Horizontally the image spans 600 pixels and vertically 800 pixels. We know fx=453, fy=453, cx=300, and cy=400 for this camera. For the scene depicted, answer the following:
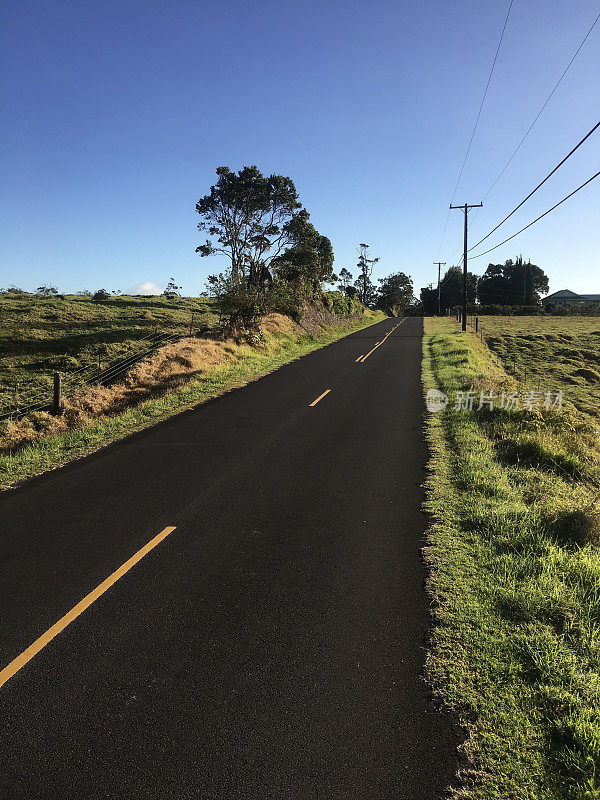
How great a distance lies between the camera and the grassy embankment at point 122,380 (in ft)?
30.9

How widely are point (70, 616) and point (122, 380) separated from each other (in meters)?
12.2

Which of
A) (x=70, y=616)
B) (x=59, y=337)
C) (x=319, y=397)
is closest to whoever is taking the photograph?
(x=70, y=616)

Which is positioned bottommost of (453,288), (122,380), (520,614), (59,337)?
(520,614)

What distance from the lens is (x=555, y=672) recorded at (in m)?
3.21

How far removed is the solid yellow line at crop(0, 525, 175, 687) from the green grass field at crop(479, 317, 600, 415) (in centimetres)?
1570

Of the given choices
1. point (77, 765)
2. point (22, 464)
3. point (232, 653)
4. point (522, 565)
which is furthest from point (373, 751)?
point (22, 464)

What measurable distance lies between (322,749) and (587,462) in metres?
6.99

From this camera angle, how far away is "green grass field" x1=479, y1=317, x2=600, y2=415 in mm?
19656

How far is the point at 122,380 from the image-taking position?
15250mm

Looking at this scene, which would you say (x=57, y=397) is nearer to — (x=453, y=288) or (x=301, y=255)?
(x=301, y=255)

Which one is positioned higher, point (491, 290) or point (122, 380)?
point (491, 290)

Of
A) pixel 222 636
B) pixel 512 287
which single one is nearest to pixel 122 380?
pixel 222 636

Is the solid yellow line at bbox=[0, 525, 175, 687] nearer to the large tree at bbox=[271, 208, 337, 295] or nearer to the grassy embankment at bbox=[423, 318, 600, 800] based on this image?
the grassy embankment at bbox=[423, 318, 600, 800]

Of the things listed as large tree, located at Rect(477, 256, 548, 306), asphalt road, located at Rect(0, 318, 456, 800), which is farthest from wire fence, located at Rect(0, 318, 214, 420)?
large tree, located at Rect(477, 256, 548, 306)
